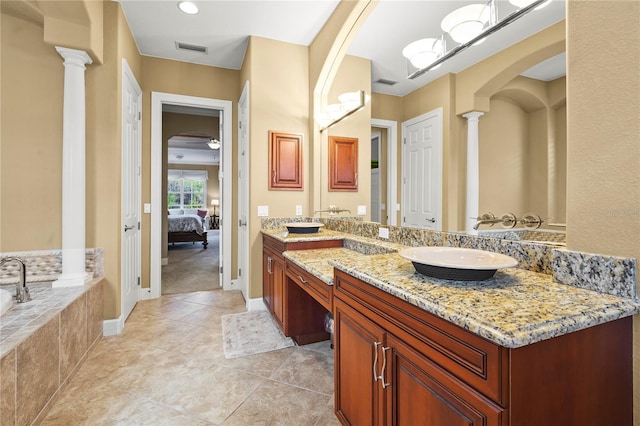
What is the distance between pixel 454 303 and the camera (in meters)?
0.84

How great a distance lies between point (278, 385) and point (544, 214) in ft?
5.84

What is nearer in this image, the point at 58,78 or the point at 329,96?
the point at 58,78

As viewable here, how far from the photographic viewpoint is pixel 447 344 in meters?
0.81

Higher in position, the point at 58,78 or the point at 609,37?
the point at 58,78

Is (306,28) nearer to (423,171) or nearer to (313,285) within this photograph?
(423,171)

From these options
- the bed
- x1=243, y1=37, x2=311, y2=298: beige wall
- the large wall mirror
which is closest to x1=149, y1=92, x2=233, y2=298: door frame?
x1=243, y1=37, x2=311, y2=298: beige wall

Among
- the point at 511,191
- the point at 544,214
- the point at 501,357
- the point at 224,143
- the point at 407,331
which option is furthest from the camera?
the point at 224,143

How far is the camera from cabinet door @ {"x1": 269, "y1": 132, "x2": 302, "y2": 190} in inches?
130

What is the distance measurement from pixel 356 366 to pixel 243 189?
2760 mm

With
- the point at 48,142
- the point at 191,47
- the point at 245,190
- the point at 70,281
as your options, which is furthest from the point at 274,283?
the point at 191,47

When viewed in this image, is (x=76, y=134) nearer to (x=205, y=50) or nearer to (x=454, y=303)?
(x=205, y=50)

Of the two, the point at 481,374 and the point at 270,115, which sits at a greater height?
the point at 270,115

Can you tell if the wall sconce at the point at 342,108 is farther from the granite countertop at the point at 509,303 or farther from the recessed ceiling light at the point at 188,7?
the granite countertop at the point at 509,303

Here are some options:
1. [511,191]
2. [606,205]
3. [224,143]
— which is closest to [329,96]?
[224,143]
